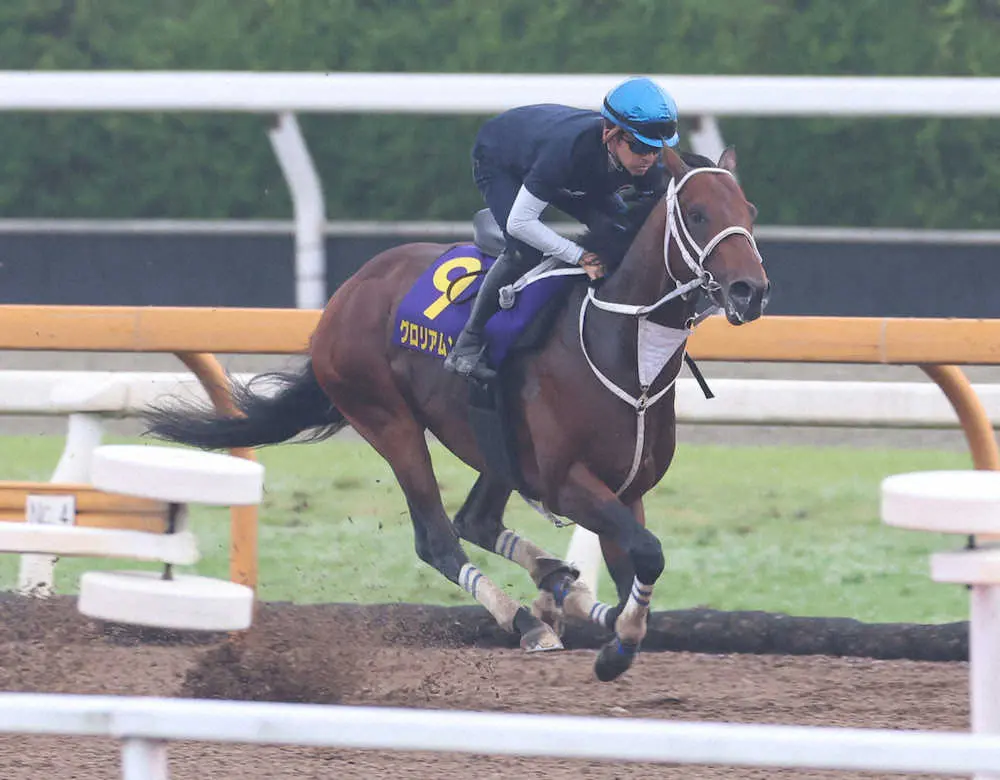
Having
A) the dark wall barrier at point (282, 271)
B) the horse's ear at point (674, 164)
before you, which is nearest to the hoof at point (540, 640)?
the horse's ear at point (674, 164)

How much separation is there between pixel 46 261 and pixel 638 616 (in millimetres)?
5479

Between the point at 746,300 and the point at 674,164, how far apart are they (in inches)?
18.7

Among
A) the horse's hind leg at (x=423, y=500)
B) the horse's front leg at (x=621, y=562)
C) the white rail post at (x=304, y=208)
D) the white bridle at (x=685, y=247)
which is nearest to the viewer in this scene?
the white bridle at (x=685, y=247)

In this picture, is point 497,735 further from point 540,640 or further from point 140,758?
point 540,640

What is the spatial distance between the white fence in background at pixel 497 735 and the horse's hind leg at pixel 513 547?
2.62 m

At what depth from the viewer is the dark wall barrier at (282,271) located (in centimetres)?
838

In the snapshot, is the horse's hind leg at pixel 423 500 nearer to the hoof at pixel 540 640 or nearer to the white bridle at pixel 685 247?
the hoof at pixel 540 640

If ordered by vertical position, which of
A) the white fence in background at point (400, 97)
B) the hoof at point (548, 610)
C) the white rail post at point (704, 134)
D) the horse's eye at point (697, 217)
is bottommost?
the hoof at point (548, 610)

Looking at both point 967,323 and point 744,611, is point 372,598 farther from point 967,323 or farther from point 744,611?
point 967,323

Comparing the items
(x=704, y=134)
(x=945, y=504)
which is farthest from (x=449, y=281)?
(x=704, y=134)

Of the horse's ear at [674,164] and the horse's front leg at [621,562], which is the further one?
the horse's front leg at [621,562]

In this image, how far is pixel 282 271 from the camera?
28.8 feet

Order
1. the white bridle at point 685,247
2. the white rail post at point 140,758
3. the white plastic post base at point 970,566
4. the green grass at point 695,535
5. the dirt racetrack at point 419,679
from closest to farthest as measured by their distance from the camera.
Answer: the white rail post at point 140,758, the white plastic post base at point 970,566, the dirt racetrack at point 419,679, the white bridle at point 685,247, the green grass at point 695,535

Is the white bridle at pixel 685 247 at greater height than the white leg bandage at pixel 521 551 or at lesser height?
greater
